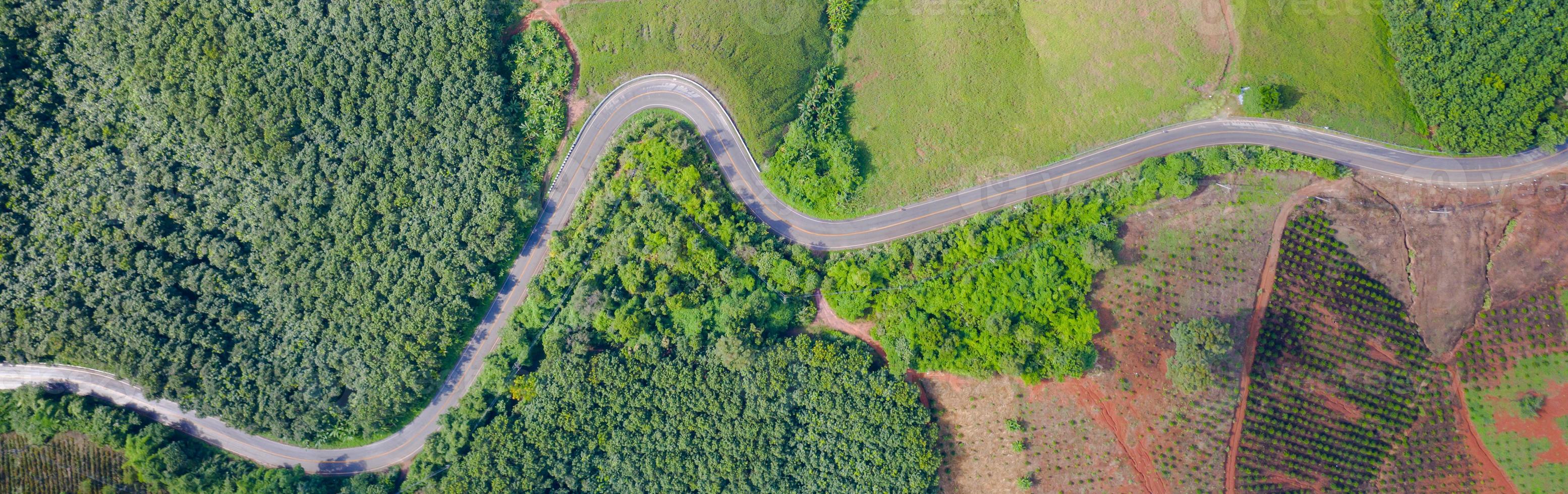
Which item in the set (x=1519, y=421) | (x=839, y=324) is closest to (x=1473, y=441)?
(x=1519, y=421)

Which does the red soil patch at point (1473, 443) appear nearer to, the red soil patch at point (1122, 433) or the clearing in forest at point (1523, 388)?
the clearing in forest at point (1523, 388)

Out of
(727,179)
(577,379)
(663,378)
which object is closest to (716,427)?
(663,378)

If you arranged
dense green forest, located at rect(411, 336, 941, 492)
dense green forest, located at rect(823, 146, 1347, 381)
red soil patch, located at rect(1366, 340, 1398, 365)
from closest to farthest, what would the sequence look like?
1. red soil patch, located at rect(1366, 340, 1398, 365)
2. dense green forest, located at rect(823, 146, 1347, 381)
3. dense green forest, located at rect(411, 336, 941, 492)

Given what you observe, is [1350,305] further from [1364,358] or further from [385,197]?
[385,197]

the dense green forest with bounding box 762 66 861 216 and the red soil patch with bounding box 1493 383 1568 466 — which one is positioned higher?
the dense green forest with bounding box 762 66 861 216

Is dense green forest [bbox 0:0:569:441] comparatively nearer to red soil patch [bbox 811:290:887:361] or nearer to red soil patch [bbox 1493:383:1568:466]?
red soil patch [bbox 811:290:887:361]

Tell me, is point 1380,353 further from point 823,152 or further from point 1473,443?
point 823,152

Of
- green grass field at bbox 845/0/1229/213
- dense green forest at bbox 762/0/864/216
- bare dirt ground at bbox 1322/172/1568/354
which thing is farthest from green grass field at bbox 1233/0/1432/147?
dense green forest at bbox 762/0/864/216
